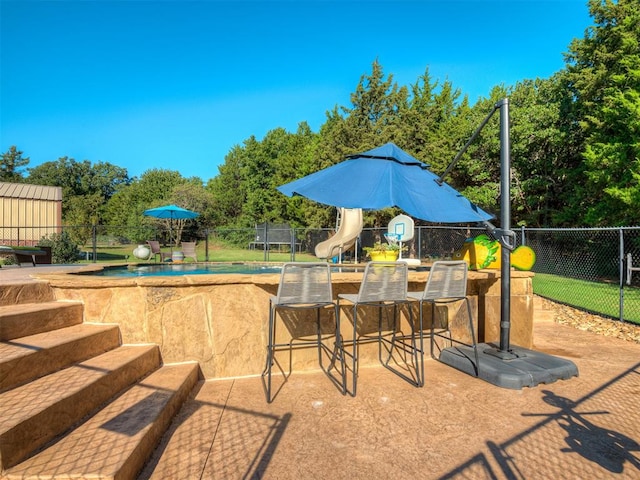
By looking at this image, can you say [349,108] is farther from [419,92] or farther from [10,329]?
[10,329]

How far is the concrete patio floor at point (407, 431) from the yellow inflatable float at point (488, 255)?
1.48 metres

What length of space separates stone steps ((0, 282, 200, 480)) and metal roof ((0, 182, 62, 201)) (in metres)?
17.3

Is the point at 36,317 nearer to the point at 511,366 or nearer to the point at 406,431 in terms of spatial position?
the point at 406,431

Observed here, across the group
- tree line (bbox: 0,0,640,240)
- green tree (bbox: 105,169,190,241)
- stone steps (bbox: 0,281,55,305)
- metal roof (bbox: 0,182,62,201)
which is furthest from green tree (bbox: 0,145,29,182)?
stone steps (bbox: 0,281,55,305)

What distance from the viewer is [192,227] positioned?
91.0 feet

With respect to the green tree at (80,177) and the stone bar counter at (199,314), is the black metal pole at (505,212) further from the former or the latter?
the green tree at (80,177)

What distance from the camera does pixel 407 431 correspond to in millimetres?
2719

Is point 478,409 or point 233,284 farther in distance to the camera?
point 233,284

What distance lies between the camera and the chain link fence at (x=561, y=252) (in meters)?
7.97

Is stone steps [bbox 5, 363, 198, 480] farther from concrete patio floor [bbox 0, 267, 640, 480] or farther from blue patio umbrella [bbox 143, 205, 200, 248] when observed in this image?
blue patio umbrella [bbox 143, 205, 200, 248]

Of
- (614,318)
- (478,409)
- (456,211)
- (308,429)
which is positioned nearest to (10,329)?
(308,429)

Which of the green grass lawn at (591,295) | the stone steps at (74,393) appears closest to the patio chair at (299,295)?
the stone steps at (74,393)

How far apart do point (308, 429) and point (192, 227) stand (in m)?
26.8

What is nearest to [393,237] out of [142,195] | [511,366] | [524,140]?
[511,366]
